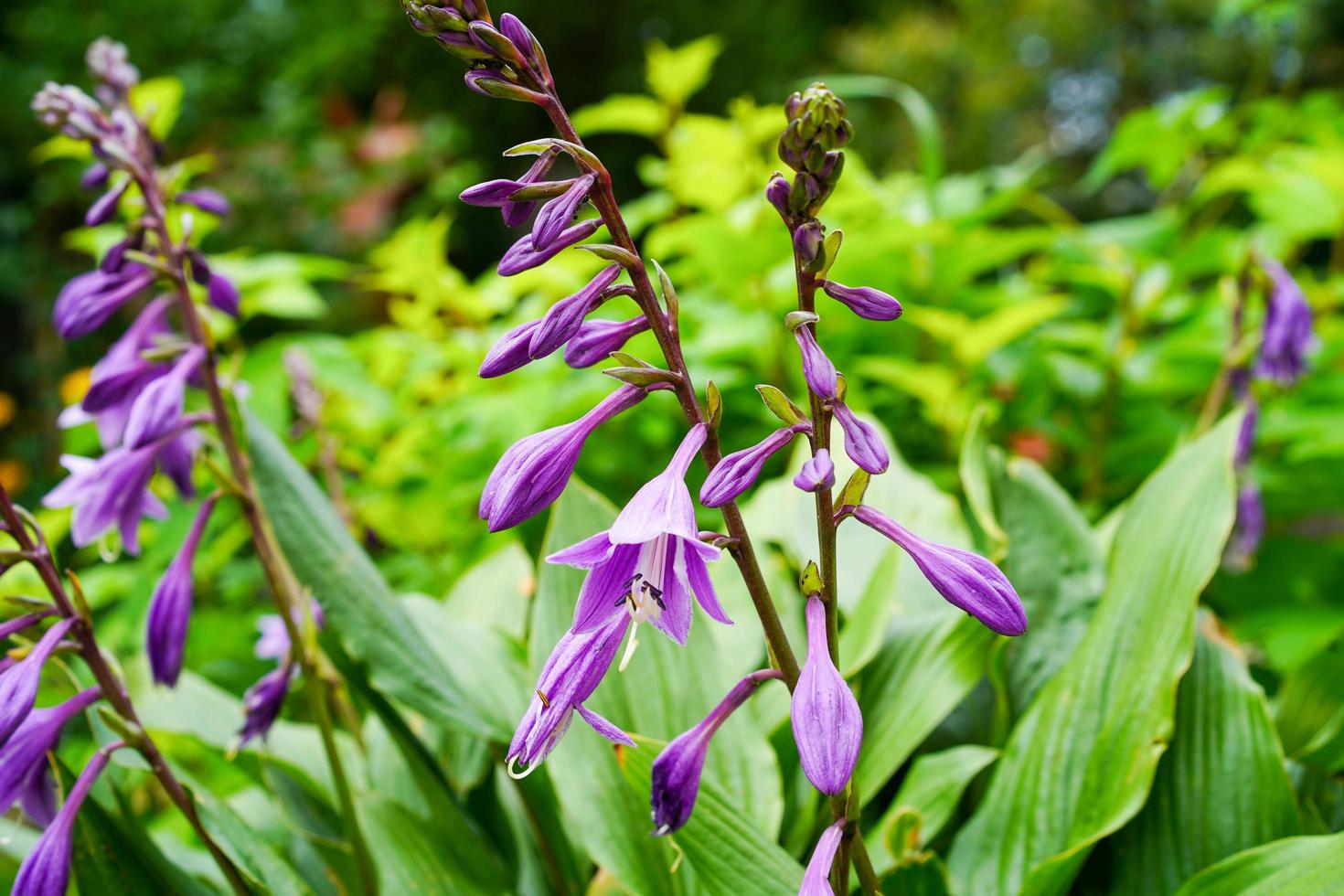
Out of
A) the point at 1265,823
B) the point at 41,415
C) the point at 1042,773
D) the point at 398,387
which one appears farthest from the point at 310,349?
the point at 41,415

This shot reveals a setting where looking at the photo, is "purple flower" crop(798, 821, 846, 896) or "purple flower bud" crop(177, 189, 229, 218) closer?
"purple flower" crop(798, 821, 846, 896)

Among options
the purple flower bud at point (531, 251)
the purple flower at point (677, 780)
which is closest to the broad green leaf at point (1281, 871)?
the purple flower at point (677, 780)

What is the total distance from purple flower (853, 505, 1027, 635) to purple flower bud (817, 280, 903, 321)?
204 mm

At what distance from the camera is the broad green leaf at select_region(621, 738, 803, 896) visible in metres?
0.97

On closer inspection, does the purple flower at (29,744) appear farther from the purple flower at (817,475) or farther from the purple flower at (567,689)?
the purple flower at (817,475)

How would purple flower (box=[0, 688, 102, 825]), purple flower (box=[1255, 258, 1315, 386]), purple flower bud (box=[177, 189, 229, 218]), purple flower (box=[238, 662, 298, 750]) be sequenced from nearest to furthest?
purple flower (box=[0, 688, 102, 825]), purple flower (box=[238, 662, 298, 750]), purple flower bud (box=[177, 189, 229, 218]), purple flower (box=[1255, 258, 1315, 386])

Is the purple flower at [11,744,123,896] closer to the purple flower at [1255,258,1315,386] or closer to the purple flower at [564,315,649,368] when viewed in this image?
the purple flower at [564,315,649,368]

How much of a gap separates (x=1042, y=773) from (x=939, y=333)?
1.19 metres

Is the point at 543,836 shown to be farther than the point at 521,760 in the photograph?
Yes

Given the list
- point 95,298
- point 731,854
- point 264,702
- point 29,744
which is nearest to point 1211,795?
point 731,854

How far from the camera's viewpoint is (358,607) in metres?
1.35

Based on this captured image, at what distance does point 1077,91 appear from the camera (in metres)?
9.61

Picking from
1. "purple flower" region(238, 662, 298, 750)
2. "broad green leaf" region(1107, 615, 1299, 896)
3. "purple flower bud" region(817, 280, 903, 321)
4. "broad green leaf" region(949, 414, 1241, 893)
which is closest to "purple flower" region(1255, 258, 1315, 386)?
"broad green leaf" region(949, 414, 1241, 893)

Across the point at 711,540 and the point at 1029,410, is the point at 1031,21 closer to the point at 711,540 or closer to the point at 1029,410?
the point at 1029,410
